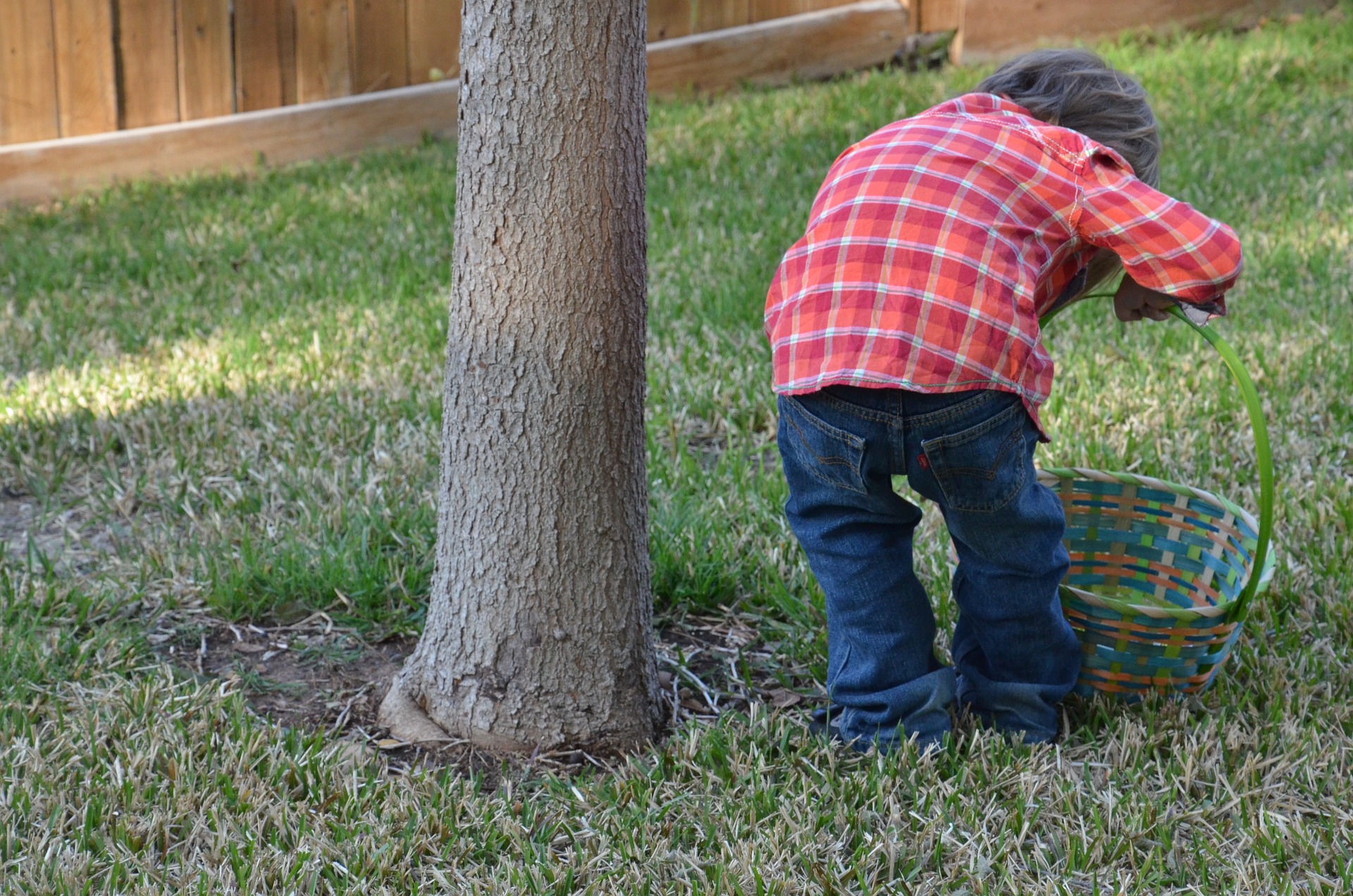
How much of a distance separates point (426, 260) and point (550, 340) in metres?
2.85

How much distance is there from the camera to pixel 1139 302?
88.7 inches

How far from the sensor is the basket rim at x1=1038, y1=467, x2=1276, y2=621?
2230mm

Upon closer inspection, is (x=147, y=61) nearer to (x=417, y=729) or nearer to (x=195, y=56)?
(x=195, y=56)

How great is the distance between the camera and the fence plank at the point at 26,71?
5.52 m

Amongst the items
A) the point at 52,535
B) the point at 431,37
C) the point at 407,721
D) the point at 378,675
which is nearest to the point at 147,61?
the point at 431,37

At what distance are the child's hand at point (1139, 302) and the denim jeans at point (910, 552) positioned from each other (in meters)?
0.31

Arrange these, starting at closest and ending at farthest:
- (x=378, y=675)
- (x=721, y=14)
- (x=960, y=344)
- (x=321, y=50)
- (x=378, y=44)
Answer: (x=960, y=344) → (x=378, y=675) → (x=321, y=50) → (x=378, y=44) → (x=721, y=14)

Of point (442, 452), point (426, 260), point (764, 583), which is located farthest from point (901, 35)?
point (442, 452)

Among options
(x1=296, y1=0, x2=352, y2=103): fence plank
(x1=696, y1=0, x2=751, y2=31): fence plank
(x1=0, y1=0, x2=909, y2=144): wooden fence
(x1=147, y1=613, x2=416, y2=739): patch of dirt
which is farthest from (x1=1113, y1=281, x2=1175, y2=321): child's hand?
(x1=696, y1=0, x2=751, y2=31): fence plank

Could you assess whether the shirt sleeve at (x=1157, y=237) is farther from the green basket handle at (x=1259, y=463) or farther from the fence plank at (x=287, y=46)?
the fence plank at (x=287, y=46)

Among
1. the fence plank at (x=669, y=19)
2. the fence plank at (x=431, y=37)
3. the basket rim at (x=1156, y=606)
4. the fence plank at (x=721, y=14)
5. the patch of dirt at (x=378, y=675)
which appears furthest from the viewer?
the fence plank at (x=721, y=14)

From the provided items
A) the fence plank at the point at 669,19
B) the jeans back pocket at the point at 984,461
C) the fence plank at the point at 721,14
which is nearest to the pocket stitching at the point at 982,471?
the jeans back pocket at the point at 984,461

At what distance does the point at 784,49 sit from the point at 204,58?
300 centimetres

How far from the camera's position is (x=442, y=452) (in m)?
2.33
